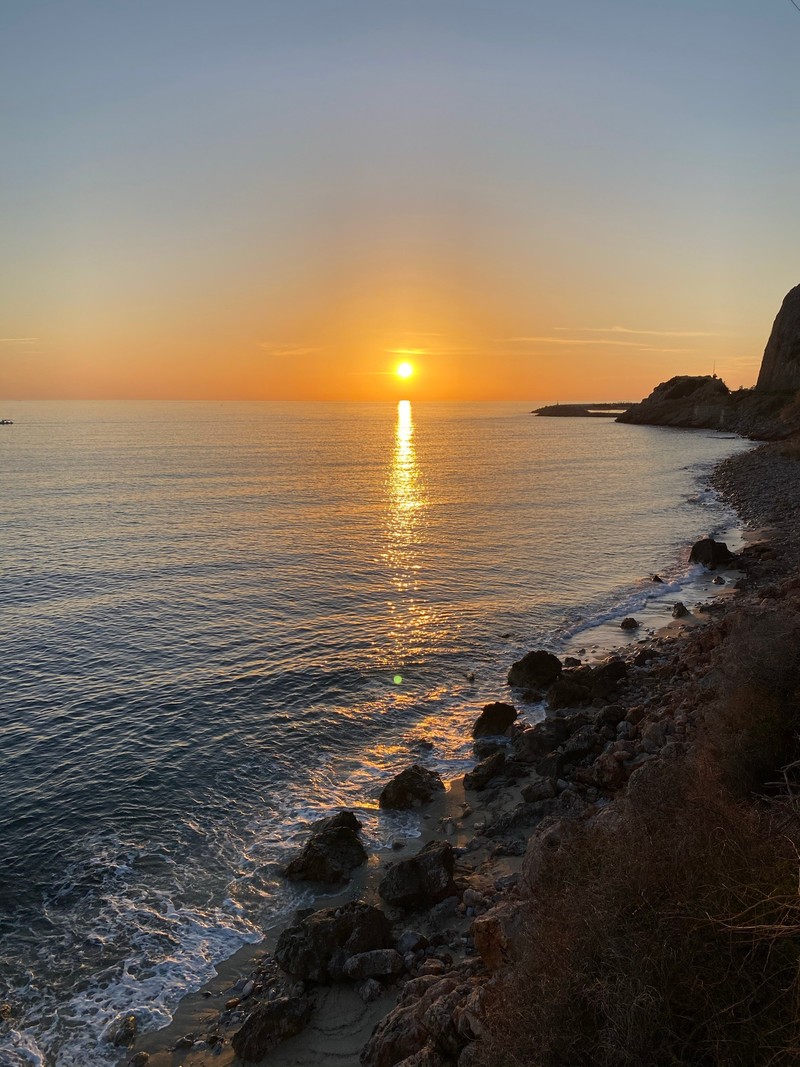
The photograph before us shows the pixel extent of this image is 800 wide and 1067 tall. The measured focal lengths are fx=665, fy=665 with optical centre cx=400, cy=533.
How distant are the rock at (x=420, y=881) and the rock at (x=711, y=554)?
3157 centimetres

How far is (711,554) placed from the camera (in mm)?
40031

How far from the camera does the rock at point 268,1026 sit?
34.3ft

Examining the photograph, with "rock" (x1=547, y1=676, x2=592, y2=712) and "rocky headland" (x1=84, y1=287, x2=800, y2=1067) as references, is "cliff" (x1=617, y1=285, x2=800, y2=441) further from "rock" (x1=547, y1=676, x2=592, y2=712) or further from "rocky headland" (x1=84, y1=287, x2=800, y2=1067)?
"rocky headland" (x1=84, y1=287, x2=800, y2=1067)

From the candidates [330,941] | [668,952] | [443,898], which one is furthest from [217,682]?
[668,952]

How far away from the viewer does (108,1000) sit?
39.4ft

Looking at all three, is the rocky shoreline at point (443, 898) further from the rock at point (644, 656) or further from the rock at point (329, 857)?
the rock at point (644, 656)

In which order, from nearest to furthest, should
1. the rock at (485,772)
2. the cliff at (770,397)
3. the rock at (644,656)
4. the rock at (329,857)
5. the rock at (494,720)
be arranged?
1. the rock at (329,857)
2. the rock at (485,772)
3. the rock at (494,720)
4. the rock at (644,656)
5. the cliff at (770,397)

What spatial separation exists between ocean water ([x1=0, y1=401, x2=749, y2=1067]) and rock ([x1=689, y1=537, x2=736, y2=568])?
196 centimetres

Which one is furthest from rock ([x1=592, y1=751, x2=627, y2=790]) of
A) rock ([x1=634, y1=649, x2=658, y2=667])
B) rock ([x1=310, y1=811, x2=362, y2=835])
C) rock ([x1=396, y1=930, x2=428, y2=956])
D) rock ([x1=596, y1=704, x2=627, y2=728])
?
rock ([x1=634, y1=649, x2=658, y2=667])

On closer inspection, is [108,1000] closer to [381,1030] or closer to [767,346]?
[381,1030]

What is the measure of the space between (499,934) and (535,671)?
50.6 ft

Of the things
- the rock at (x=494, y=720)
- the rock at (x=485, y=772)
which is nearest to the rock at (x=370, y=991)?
the rock at (x=485, y=772)

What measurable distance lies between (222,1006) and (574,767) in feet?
32.0

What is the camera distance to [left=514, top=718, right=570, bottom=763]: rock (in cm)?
1911
